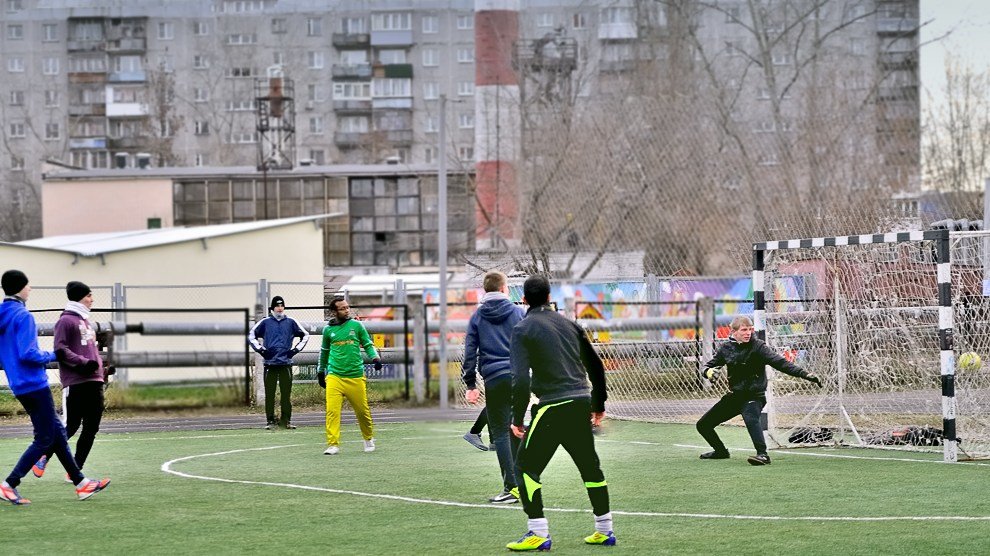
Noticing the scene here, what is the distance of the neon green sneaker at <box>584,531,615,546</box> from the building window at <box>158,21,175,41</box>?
8449 centimetres

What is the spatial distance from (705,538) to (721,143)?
23.7 meters

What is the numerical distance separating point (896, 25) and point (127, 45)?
6010 centimetres

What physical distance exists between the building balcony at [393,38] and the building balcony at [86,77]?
689 inches

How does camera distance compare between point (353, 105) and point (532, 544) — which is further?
point (353, 105)

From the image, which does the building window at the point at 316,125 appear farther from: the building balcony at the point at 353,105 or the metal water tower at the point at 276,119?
the metal water tower at the point at 276,119

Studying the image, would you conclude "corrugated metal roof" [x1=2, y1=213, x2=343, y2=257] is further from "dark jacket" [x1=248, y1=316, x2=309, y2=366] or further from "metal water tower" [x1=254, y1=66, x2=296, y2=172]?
"metal water tower" [x1=254, y1=66, x2=296, y2=172]

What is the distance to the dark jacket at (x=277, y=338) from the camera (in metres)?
19.7

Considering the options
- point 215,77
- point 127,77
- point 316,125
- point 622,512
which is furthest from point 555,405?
point 127,77

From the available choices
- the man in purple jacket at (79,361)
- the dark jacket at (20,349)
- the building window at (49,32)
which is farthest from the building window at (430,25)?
the dark jacket at (20,349)

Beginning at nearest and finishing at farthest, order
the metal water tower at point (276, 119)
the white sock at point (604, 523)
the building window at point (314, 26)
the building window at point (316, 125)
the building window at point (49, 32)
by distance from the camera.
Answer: the white sock at point (604, 523), the metal water tower at point (276, 119), the building window at point (49, 32), the building window at point (316, 125), the building window at point (314, 26)

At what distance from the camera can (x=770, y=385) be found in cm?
1675

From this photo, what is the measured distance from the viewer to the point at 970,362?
15.5 metres

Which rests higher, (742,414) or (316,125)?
(316,125)

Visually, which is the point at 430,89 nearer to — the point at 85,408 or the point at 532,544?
the point at 85,408
